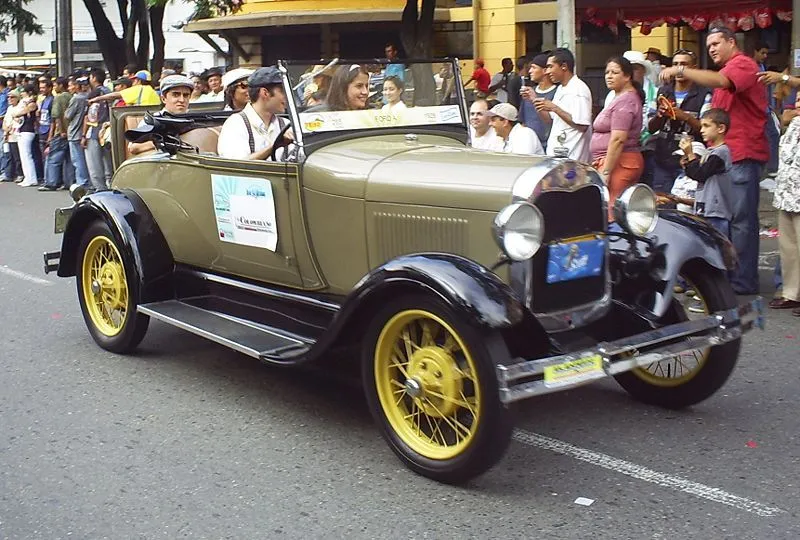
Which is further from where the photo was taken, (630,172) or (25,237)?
(25,237)

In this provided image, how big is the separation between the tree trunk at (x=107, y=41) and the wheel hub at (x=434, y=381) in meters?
18.9

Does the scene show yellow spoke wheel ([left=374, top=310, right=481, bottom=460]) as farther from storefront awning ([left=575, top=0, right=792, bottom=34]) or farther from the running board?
storefront awning ([left=575, top=0, right=792, bottom=34])

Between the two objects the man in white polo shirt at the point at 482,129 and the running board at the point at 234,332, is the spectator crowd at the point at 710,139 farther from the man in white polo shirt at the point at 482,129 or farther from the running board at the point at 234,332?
the running board at the point at 234,332

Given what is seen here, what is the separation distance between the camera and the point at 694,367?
492 centimetres

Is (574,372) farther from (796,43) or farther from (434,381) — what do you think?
(796,43)

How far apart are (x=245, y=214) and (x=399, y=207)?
1.13 metres

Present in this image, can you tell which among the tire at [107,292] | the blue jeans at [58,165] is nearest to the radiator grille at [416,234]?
the tire at [107,292]

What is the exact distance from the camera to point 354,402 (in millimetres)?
5238

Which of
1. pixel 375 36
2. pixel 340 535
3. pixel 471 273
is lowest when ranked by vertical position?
pixel 340 535

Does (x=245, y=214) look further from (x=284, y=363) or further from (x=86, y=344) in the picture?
(x=86, y=344)

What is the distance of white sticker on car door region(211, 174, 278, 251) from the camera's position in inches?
210

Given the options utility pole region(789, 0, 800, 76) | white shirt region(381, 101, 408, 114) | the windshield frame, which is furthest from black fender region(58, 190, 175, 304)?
utility pole region(789, 0, 800, 76)

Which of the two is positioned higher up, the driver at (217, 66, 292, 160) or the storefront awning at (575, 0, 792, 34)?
the storefront awning at (575, 0, 792, 34)

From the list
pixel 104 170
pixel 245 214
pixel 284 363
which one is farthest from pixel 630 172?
pixel 104 170
